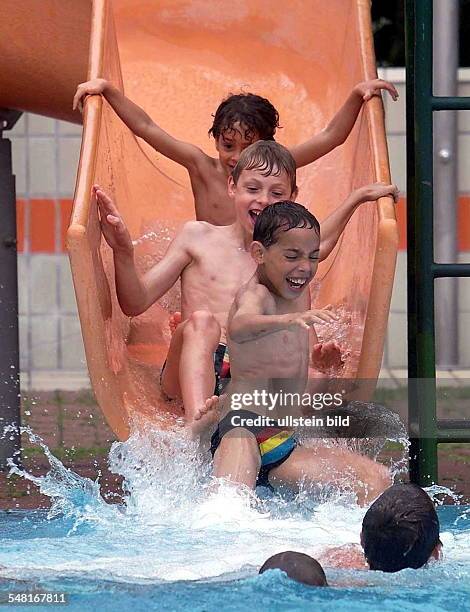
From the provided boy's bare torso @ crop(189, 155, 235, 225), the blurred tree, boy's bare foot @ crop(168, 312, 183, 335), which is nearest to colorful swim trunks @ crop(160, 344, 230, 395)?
boy's bare foot @ crop(168, 312, 183, 335)

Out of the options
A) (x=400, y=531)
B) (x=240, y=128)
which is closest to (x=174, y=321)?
(x=240, y=128)

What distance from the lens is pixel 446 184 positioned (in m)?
6.51

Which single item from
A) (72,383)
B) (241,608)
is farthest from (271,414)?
(72,383)

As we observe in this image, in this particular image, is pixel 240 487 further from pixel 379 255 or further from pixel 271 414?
pixel 379 255

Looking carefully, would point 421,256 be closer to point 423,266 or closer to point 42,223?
point 423,266

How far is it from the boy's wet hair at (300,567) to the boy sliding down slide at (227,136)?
63.3 inches

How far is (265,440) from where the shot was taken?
129 inches

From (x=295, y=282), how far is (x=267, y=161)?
17.3 inches

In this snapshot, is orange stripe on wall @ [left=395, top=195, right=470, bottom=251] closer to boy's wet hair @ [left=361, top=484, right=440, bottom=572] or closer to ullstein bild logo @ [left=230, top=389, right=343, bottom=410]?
ullstein bild logo @ [left=230, top=389, right=343, bottom=410]

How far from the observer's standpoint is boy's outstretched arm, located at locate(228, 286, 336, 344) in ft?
10.2

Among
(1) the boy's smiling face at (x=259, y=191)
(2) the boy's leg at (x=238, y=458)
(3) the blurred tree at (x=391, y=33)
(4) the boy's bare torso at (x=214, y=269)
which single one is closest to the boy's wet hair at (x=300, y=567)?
(2) the boy's leg at (x=238, y=458)

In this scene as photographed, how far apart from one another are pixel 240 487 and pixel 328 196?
4.63 feet

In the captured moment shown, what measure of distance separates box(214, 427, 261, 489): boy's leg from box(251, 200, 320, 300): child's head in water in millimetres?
364

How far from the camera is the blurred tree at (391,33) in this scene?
9.01 meters
